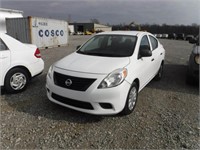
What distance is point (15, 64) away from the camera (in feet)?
13.4

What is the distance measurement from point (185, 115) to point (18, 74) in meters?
3.84

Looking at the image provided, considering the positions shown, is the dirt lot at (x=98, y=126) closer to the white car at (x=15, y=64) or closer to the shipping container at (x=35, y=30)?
the white car at (x=15, y=64)

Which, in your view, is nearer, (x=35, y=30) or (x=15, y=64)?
(x=15, y=64)

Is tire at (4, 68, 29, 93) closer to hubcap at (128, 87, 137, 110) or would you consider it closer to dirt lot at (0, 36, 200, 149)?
dirt lot at (0, 36, 200, 149)

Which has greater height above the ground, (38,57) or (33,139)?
(38,57)

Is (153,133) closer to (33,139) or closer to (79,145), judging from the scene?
(79,145)

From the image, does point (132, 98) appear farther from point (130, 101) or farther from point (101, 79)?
point (101, 79)

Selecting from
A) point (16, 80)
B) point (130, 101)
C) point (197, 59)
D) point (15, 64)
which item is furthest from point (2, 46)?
point (197, 59)

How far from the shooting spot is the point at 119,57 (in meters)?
3.48

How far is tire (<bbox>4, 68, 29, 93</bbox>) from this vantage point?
13.2ft

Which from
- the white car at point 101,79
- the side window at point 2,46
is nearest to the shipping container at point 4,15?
the side window at point 2,46

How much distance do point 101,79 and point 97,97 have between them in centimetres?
30

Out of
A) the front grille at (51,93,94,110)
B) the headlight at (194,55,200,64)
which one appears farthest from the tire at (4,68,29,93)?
the headlight at (194,55,200,64)

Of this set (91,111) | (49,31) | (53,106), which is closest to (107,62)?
(91,111)
